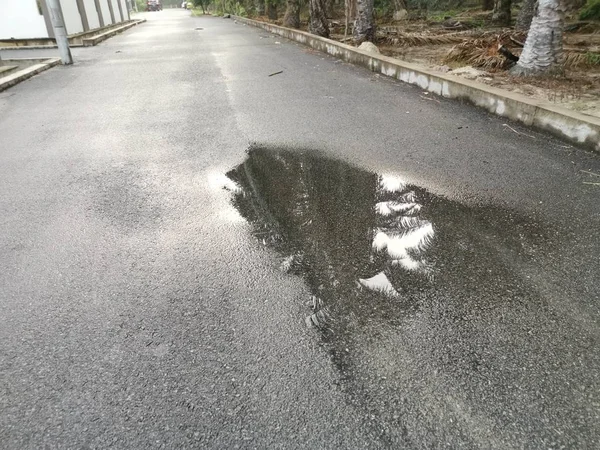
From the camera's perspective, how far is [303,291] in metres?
2.47

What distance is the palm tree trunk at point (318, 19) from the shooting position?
1413 centimetres

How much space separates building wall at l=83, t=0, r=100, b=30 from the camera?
21200 mm

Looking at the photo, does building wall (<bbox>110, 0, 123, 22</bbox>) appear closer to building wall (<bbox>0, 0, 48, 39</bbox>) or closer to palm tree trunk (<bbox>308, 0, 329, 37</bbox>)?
building wall (<bbox>0, 0, 48, 39</bbox>)

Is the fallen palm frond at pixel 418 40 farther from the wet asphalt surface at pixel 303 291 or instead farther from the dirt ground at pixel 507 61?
the wet asphalt surface at pixel 303 291

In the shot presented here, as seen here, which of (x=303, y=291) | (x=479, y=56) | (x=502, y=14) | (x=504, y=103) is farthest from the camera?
(x=502, y=14)

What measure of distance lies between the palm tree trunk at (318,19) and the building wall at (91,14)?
14002mm

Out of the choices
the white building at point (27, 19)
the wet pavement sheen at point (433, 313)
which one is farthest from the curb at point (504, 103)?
the white building at point (27, 19)

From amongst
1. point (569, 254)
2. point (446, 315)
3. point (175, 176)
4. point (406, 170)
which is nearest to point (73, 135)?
point (175, 176)

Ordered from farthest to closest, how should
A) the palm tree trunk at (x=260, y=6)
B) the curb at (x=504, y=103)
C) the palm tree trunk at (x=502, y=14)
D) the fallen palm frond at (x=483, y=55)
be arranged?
the palm tree trunk at (x=260, y=6), the palm tree trunk at (x=502, y=14), the fallen palm frond at (x=483, y=55), the curb at (x=504, y=103)

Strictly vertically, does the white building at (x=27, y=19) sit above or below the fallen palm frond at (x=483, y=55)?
above

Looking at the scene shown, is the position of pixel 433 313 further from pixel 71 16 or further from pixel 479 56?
pixel 71 16

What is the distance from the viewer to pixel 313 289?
249 centimetres

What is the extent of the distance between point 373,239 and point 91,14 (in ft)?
84.3

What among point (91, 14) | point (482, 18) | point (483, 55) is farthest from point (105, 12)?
point (483, 55)
